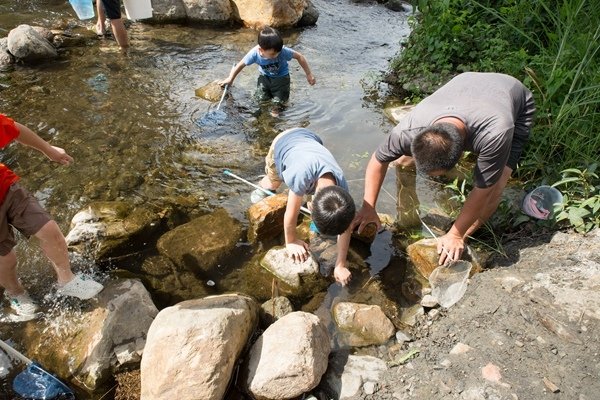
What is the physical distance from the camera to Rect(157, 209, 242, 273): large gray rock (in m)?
3.41

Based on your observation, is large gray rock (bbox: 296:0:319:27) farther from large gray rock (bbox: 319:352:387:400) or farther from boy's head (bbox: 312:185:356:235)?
large gray rock (bbox: 319:352:387:400)

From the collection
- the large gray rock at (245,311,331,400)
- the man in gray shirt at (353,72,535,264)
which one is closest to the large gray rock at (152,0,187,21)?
the man in gray shirt at (353,72,535,264)

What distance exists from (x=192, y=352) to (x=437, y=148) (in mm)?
1799

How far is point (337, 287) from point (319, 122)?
2527 mm

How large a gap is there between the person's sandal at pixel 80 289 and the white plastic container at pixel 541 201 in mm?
3320

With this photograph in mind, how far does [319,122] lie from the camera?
5230 mm

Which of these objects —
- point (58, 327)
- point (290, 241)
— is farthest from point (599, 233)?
point (58, 327)

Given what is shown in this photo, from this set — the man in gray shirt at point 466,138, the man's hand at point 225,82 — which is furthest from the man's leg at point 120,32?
the man in gray shirt at point 466,138

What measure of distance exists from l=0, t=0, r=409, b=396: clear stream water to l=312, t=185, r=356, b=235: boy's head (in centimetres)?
96

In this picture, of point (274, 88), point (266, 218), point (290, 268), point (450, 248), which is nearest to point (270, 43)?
point (274, 88)

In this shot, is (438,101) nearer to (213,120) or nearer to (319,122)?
(319,122)

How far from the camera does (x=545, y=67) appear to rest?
4.23 m

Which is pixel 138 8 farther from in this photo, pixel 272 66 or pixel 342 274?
pixel 342 274

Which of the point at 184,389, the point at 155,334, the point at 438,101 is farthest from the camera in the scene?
the point at 438,101
